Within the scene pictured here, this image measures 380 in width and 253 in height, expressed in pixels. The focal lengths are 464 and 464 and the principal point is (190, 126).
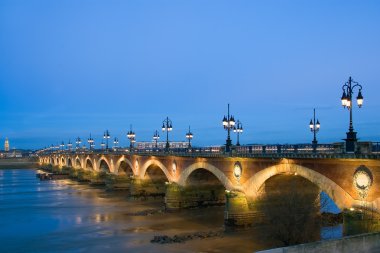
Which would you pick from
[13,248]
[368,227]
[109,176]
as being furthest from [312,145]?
[109,176]

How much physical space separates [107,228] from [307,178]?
1568 centimetres

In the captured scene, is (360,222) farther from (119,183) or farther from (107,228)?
(119,183)

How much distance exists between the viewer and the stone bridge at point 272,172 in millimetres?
21328

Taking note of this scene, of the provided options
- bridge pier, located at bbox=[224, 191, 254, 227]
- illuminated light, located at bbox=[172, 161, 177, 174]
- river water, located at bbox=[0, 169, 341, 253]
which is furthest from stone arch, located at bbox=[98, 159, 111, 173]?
bridge pier, located at bbox=[224, 191, 254, 227]

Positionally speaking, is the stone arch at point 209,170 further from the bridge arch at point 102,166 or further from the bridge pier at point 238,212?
the bridge arch at point 102,166

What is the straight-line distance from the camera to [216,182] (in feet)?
148

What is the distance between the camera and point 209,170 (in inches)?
1491

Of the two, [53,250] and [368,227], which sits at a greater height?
[368,227]

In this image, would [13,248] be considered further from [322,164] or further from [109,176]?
[109,176]

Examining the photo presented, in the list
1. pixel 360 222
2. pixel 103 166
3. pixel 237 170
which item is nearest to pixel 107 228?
pixel 237 170

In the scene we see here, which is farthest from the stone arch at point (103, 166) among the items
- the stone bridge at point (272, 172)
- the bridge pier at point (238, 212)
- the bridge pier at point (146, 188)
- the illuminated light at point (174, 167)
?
the bridge pier at point (238, 212)

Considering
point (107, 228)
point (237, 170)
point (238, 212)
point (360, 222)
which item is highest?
point (237, 170)

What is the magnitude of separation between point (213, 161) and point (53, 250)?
1478 cm

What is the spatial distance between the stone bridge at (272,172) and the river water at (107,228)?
3.37 meters
